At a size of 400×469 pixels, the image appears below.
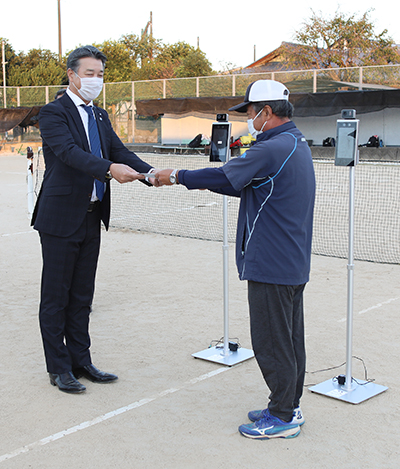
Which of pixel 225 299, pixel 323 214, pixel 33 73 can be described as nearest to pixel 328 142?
pixel 323 214

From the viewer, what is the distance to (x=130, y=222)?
12234 mm

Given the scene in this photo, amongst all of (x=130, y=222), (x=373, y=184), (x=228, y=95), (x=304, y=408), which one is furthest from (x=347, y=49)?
(x=304, y=408)

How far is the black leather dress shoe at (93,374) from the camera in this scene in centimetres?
456

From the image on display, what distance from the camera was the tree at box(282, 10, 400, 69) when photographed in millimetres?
47688

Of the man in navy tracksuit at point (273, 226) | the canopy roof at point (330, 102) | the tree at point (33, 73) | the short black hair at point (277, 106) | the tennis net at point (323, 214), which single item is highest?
the tree at point (33, 73)

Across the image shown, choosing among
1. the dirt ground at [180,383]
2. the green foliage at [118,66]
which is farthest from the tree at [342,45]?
the dirt ground at [180,383]

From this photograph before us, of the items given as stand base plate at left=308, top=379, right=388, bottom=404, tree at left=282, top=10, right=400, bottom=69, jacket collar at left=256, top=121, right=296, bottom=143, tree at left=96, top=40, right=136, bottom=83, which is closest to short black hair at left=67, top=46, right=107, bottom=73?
jacket collar at left=256, top=121, right=296, bottom=143

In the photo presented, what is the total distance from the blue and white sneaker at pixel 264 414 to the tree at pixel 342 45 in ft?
157

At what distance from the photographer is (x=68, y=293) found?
4.45 meters

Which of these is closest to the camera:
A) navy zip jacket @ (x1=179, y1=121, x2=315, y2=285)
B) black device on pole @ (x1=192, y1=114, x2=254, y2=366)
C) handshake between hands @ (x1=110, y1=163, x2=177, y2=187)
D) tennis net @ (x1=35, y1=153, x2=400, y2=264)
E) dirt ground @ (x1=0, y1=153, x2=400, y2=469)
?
navy zip jacket @ (x1=179, y1=121, x2=315, y2=285)

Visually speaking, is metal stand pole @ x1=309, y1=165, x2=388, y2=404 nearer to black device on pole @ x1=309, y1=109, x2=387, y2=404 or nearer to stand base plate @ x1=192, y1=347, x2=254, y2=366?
black device on pole @ x1=309, y1=109, x2=387, y2=404

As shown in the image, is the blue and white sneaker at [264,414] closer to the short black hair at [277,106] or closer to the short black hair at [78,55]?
the short black hair at [277,106]

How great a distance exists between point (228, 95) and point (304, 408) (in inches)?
1136

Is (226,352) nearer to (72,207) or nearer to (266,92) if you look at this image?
(72,207)
